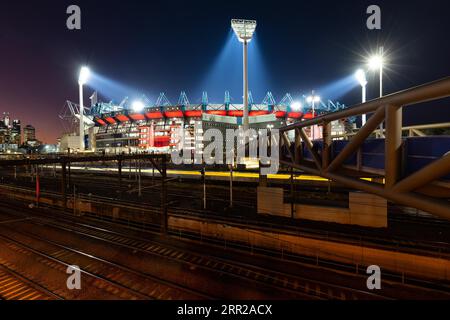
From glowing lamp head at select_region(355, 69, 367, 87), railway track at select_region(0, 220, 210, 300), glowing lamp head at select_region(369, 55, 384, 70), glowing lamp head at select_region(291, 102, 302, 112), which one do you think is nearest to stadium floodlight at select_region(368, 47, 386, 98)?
glowing lamp head at select_region(369, 55, 384, 70)

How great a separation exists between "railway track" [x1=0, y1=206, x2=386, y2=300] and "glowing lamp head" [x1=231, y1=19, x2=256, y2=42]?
44390 mm

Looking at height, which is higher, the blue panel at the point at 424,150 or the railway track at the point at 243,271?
the blue panel at the point at 424,150

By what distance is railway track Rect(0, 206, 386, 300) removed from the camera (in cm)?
743

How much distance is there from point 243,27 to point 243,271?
155ft

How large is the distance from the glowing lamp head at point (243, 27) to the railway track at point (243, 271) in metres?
44.4

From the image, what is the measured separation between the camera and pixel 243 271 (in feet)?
28.9

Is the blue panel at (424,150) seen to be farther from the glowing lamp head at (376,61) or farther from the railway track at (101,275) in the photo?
the glowing lamp head at (376,61)

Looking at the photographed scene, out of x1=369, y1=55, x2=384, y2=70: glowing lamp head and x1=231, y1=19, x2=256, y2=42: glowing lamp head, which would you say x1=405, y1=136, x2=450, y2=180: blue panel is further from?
x1=231, y1=19, x2=256, y2=42: glowing lamp head

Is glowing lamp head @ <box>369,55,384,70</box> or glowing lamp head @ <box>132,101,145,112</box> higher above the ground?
glowing lamp head @ <box>132,101,145,112</box>

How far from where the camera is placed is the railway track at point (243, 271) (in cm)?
743

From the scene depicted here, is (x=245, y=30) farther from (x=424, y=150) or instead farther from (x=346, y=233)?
(x=424, y=150)

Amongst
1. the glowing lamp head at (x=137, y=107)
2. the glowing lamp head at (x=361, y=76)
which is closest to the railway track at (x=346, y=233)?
the glowing lamp head at (x=361, y=76)
